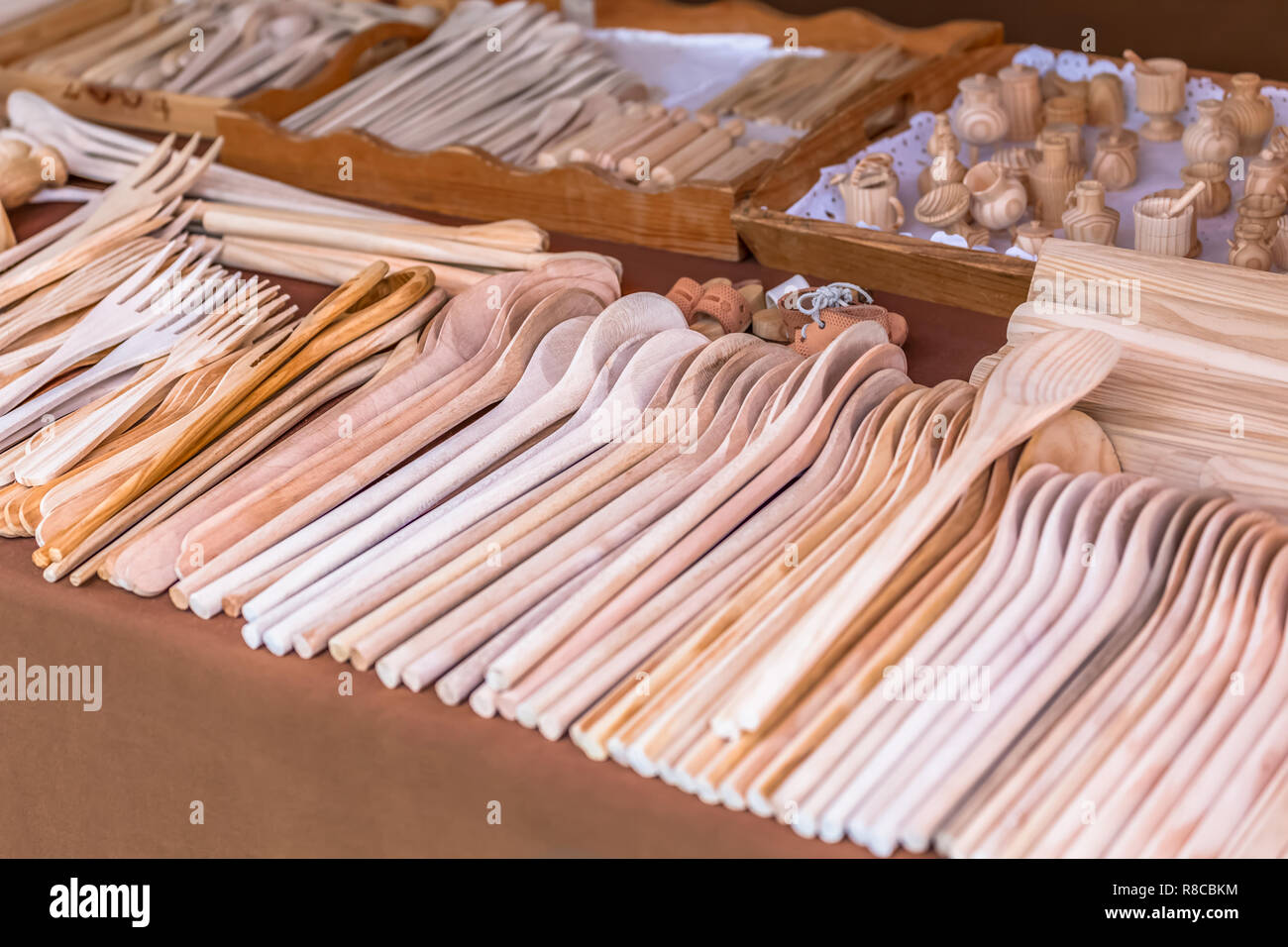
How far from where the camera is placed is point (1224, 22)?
2.30m

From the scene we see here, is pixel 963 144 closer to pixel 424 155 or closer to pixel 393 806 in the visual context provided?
pixel 424 155

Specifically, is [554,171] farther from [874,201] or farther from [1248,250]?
[1248,250]

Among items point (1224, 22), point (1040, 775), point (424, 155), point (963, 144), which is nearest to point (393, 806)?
point (1040, 775)

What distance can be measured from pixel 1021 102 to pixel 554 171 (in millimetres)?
676

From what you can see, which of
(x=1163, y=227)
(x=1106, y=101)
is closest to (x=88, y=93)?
(x=1106, y=101)

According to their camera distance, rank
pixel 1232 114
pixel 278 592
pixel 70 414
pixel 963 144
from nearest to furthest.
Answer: pixel 278 592, pixel 70 414, pixel 1232 114, pixel 963 144

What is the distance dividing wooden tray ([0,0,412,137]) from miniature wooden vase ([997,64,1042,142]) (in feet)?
3.58

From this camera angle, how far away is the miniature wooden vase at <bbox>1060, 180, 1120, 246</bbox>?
5.22ft

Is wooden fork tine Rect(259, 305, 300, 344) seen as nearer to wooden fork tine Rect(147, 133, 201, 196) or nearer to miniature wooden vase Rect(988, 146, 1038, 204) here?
wooden fork tine Rect(147, 133, 201, 196)

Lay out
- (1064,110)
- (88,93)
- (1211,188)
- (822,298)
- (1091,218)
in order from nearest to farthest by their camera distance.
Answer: (822,298)
(1091,218)
(1211,188)
(1064,110)
(88,93)

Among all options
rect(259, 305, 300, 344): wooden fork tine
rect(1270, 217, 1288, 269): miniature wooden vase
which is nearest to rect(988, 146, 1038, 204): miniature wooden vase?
rect(1270, 217, 1288, 269): miniature wooden vase

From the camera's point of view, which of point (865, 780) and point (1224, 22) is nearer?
point (865, 780)

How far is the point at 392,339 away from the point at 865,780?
789mm

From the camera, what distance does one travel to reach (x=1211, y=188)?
1.69 metres
